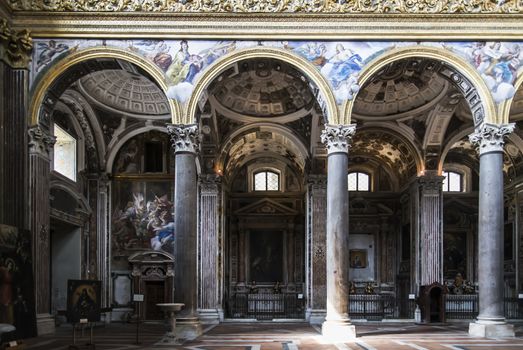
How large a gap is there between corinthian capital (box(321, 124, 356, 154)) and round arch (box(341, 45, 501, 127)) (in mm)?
262

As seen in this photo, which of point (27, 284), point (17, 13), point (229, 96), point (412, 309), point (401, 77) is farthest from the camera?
point (412, 309)

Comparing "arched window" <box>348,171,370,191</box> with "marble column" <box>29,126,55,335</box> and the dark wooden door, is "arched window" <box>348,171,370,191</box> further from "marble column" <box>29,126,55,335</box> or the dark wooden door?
"marble column" <box>29,126,55,335</box>

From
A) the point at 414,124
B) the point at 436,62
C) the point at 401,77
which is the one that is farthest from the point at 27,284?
the point at 414,124

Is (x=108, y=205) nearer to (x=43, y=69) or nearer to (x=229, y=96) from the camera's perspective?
(x=229, y=96)

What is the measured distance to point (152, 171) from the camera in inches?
1212

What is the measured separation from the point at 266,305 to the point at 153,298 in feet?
19.8

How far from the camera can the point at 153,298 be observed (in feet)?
97.8

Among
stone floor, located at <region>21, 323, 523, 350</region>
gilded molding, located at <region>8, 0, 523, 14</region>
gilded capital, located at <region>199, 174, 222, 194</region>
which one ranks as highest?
gilded molding, located at <region>8, 0, 523, 14</region>

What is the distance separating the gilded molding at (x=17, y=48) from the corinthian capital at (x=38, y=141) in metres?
2.02

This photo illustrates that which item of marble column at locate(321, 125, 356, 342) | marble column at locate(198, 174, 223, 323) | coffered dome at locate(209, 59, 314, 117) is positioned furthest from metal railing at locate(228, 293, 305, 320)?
marble column at locate(321, 125, 356, 342)

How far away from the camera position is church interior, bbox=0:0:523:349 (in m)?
21.0

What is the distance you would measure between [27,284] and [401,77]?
52.0 feet

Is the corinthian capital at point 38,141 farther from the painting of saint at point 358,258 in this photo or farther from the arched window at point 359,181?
the arched window at point 359,181

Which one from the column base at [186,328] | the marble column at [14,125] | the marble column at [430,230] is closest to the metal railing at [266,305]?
the marble column at [430,230]
